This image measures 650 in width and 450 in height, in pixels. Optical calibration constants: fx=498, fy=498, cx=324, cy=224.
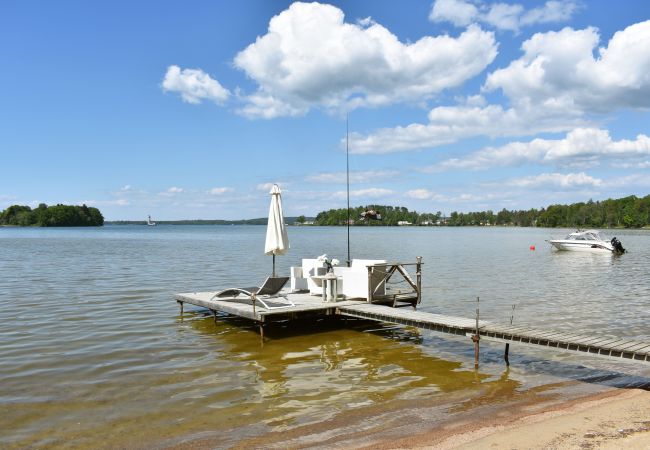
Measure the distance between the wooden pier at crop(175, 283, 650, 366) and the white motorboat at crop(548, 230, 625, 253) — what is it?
4504 centimetres

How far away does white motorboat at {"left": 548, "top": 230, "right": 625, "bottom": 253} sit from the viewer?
49.8m

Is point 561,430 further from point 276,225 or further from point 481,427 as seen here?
point 276,225

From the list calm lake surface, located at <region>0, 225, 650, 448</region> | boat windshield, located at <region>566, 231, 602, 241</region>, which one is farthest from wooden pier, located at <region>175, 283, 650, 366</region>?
boat windshield, located at <region>566, 231, 602, 241</region>

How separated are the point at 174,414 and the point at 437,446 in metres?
4.26

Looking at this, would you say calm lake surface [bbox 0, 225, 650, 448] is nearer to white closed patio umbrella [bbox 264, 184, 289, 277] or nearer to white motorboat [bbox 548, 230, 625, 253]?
white closed patio umbrella [bbox 264, 184, 289, 277]

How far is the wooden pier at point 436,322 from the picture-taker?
8.79 meters

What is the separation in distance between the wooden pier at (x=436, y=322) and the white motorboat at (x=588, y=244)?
4504 cm

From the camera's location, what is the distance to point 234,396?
9016mm

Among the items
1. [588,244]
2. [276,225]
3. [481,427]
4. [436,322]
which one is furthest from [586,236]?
[481,427]

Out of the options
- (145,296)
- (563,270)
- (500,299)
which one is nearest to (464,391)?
(500,299)

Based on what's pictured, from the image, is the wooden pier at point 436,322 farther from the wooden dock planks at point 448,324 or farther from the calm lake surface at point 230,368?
the calm lake surface at point 230,368

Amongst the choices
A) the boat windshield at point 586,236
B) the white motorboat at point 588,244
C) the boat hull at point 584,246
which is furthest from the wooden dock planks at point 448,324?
the boat windshield at point 586,236

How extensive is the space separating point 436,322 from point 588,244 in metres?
48.8

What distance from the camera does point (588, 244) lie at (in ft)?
173
